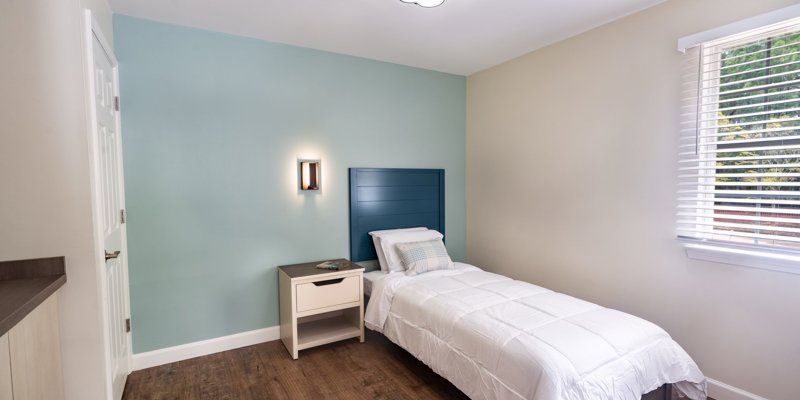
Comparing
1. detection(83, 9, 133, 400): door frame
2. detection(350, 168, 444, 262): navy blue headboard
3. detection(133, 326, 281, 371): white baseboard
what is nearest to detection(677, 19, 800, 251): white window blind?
detection(350, 168, 444, 262): navy blue headboard

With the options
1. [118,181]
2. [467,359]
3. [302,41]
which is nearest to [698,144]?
[467,359]

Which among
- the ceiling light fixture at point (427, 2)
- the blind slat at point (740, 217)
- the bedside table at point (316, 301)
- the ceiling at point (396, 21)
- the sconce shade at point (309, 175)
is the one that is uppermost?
the ceiling at point (396, 21)

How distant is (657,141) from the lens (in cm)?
254

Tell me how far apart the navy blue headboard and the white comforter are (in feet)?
3.21

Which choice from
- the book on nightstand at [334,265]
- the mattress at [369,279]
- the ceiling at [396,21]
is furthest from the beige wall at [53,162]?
the mattress at [369,279]

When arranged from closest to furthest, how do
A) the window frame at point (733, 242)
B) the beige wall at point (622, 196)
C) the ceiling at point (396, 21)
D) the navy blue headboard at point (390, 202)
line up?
the window frame at point (733, 242), the beige wall at point (622, 196), the ceiling at point (396, 21), the navy blue headboard at point (390, 202)

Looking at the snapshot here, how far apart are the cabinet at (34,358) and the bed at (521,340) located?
190cm

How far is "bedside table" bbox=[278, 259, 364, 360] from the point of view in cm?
289

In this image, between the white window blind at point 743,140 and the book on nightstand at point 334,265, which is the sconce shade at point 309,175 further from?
the white window blind at point 743,140

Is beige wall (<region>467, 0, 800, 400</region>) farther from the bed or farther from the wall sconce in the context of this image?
the wall sconce

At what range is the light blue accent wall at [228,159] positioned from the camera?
8.96ft

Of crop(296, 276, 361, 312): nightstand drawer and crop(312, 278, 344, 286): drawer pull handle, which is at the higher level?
crop(312, 278, 344, 286): drawer pull handle

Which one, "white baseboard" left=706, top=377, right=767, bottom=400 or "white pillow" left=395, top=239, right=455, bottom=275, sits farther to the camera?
"white pillow" left=395, top=239, right=455, bottom=275

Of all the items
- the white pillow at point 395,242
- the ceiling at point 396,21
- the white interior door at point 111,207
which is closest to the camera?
the white interior door at point 111,207
